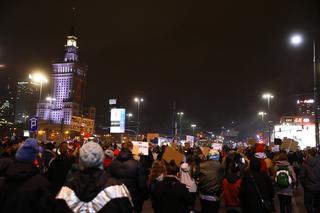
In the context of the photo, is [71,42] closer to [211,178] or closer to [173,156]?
[173,156]

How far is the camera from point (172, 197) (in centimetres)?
696

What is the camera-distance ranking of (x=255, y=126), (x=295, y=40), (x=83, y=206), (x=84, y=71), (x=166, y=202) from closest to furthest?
(x=83, y=206), (x=166, y=202), (x=295, y=40), (x=255, y=126), (x=84, y=71)

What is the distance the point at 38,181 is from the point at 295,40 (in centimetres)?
2086

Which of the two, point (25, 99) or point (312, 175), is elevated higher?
point (25, 99)

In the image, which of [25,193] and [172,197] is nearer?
[25,193]

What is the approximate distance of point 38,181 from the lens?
487 centimetres

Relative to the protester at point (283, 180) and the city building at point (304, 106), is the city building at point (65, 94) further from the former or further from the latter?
the protester at point (283, 180)

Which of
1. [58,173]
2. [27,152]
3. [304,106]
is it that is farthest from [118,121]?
[304,106]

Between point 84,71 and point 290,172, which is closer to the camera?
point 290,172

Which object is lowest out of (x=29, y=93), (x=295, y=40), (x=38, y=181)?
→ (x=38, y=181)

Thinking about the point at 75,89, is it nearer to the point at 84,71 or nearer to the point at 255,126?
the point at 84,71

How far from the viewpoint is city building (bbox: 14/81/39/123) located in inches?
7343

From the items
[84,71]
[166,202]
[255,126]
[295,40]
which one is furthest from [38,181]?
[84,71]

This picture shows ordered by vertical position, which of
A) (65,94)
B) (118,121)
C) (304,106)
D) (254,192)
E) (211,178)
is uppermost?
(65,94)
